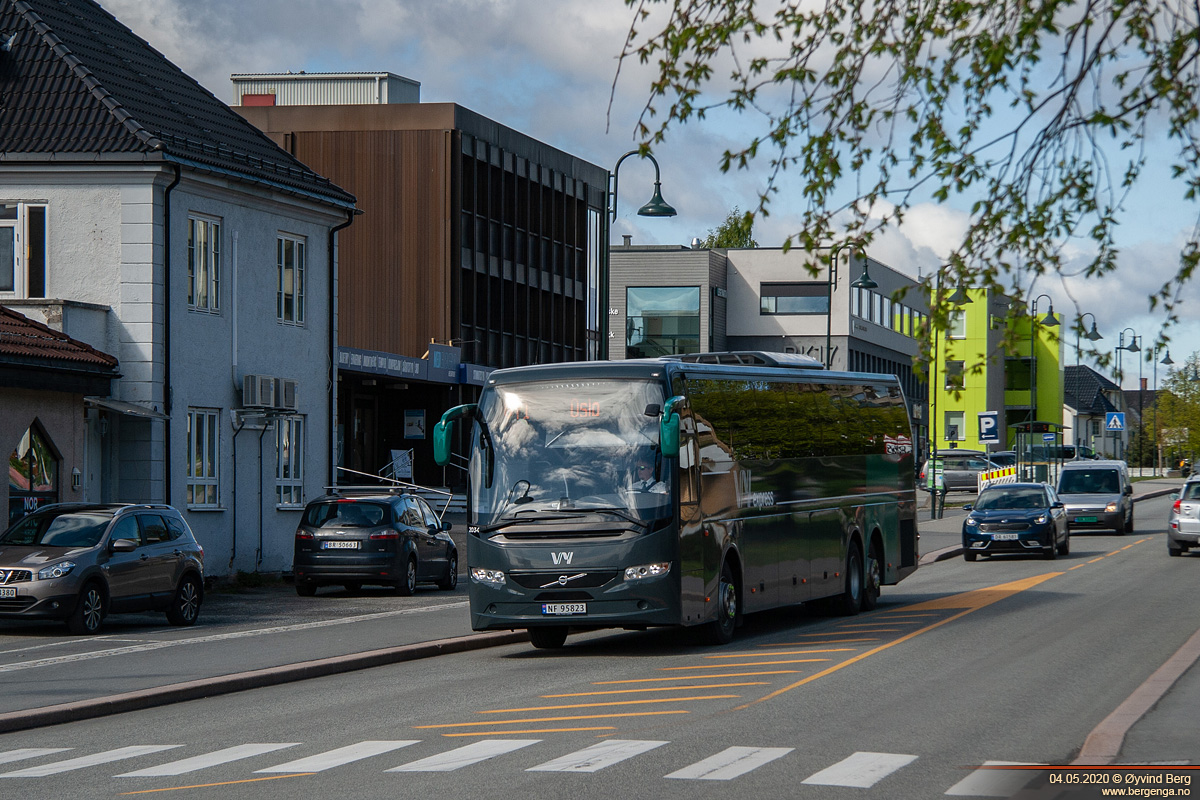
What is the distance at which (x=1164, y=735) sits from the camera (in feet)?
35.8

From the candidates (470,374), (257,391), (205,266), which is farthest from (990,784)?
(470,374)

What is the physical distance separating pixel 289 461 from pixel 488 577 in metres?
14.6

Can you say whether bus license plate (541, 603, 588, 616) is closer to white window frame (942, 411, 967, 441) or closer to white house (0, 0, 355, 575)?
white house (0, 0, 355, 575)

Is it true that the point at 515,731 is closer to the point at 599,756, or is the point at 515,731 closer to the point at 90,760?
the point at 599,756

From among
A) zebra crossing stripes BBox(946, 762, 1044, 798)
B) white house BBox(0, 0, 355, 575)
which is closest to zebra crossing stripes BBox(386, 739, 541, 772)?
zebra crossing stripes BBox(946, 762, 1044, 798)

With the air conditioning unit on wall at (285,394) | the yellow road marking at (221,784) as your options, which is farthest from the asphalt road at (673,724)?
the air conditioning unit on wall at (285,394)

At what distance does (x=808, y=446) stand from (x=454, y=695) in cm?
866

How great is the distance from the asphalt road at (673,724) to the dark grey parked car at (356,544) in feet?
23.5

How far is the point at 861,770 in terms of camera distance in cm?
977

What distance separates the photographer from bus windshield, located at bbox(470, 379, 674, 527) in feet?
56.0

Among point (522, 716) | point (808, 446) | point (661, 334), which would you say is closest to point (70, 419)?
point (808, 446)

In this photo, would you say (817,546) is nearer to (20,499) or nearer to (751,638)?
(751,638)

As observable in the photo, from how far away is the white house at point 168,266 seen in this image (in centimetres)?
2609

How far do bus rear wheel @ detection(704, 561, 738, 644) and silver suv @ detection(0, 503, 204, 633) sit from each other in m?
7.20
